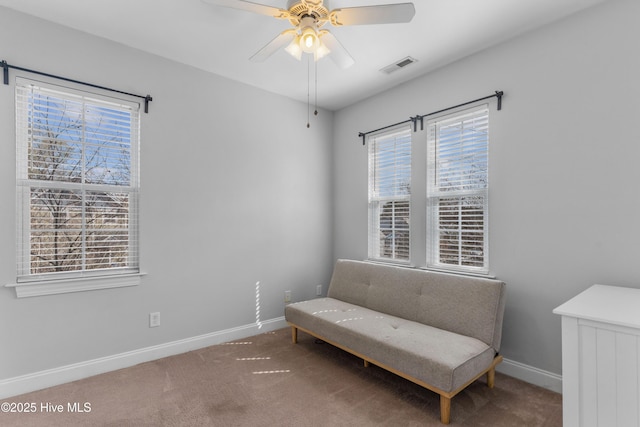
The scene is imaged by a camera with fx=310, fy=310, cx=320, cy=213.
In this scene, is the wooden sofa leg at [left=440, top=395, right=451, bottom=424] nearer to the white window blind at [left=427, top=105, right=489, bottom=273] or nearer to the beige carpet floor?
the beige carpet floor

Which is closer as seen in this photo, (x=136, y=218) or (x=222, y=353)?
(x=136, y=218)

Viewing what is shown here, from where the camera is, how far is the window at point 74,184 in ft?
7.39

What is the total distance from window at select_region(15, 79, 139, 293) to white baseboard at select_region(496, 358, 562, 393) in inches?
125

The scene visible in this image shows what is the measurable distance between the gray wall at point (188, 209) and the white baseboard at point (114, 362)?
5 centimetres

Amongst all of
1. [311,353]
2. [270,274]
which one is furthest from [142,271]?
[311,353]

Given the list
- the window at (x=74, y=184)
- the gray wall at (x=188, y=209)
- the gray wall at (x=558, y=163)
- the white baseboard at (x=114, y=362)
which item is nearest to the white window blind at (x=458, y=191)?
the gray wall at (x=558, y=163)

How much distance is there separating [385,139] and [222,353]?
2801mm

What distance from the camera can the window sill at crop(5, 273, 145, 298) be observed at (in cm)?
220

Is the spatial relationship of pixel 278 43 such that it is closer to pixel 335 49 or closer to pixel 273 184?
pixel 335 49

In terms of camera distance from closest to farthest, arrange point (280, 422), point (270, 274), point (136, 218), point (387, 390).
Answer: point (280, 422), point (387, 390), point (136, 218), point (270, 274)

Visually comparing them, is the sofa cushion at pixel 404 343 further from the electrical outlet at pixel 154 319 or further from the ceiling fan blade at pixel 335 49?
the ceiling fan blade at pixel 335 49

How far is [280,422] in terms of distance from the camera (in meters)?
1.91

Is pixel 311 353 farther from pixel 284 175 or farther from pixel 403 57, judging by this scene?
pixel 403 57

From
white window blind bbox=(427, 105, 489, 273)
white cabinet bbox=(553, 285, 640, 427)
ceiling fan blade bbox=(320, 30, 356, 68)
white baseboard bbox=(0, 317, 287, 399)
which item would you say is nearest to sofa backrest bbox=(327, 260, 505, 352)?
white window blind bbox=(427, 105, 489, 273)
